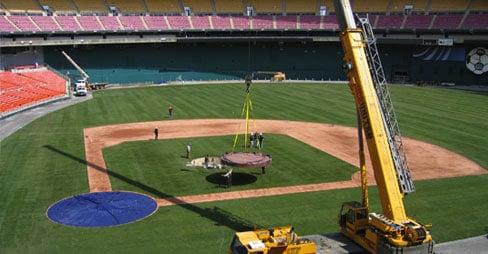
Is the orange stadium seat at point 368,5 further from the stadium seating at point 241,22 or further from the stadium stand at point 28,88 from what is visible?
the stadium stand at point 28,88

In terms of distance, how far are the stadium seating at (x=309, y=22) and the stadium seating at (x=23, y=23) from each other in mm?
45441

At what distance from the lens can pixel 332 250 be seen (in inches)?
763

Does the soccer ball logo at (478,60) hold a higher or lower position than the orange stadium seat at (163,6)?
lower

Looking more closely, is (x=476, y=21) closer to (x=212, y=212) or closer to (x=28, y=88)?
(x=28, y=88)

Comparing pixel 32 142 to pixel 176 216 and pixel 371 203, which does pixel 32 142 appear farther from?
pixel 371 203

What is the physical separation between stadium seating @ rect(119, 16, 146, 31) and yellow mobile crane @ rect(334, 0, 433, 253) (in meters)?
72.2

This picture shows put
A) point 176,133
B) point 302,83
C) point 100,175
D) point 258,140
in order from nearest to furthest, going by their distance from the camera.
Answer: point 100,175
point 258,140
point 176,133
point 302,83

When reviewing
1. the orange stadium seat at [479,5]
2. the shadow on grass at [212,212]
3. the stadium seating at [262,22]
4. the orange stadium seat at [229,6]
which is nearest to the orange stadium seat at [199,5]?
the orange stadium seat at [229,6]

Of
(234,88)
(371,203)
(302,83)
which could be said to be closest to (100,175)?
(371,203)

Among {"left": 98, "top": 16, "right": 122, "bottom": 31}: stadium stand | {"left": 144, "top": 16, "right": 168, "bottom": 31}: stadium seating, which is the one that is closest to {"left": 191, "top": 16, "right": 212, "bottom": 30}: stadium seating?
{"left": 144, "top": 16, "right": 168, "bottom": 31}: stadium seating

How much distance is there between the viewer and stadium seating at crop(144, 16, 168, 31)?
289ft

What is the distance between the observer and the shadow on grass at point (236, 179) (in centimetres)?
3102

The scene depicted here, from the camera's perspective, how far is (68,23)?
8319cm

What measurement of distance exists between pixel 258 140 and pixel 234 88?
40.8m
